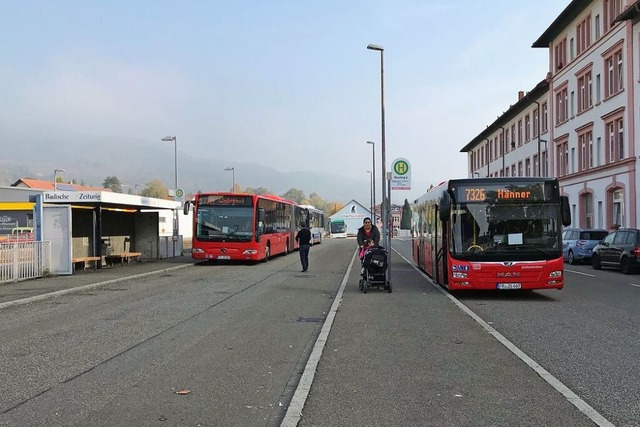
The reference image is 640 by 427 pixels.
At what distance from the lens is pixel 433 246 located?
1747 cm

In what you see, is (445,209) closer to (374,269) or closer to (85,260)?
(374,269)

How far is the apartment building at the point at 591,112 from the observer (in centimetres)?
3234

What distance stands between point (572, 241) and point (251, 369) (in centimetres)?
2503

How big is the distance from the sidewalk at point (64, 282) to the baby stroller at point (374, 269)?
758 centimetres

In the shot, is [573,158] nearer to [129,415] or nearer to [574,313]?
[574,313]

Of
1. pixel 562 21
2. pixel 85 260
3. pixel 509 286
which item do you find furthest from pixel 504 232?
pixel 562 21

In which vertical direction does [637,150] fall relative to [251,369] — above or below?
above

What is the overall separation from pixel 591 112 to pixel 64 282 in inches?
1295

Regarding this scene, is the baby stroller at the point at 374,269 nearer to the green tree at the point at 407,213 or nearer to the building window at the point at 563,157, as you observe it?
the green tree at the point at 407,213

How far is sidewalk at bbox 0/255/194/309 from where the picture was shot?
14.3 metres

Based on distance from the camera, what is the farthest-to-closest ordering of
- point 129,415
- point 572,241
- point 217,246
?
point 572,241, point 217,246, point 129,415

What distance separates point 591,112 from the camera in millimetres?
38219

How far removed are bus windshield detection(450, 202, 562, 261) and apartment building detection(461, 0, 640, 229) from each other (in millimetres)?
21085

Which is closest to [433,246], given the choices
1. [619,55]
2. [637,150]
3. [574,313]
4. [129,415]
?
[574,313]
